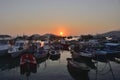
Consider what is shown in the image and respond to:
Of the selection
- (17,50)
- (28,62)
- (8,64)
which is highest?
(17,50)

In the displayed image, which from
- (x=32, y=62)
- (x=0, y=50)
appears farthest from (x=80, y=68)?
(x=0, y=50)

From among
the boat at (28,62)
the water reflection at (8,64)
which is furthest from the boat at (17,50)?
the boat at (28,62)

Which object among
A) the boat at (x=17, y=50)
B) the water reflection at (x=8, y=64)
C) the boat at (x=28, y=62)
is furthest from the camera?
the boat at (x=17, y=50)

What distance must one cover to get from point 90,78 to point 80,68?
1797 mm

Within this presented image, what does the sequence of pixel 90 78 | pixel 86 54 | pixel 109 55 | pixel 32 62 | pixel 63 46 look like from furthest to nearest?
pixel 63 46 < pixel 109 55 < pixel 86 54 < pixel 90 78 < pixel 32 62

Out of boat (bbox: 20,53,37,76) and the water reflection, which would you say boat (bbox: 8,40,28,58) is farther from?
boat (bbox: 20,53,37,76)

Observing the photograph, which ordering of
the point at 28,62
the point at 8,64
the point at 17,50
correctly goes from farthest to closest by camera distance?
1. the point at 17,50
2. the point at 8,64
3. the point at 28,62

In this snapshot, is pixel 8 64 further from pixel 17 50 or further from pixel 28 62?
pixel 28 62

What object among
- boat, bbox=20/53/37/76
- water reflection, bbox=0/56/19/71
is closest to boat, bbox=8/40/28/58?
water reflection, bbox=0/56/19/71

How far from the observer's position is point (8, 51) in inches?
2029

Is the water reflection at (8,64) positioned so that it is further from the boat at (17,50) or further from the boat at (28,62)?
the boat at (28,62)

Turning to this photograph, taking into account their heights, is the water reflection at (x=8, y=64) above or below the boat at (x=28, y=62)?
below

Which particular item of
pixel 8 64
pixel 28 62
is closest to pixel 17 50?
pixel 8 64

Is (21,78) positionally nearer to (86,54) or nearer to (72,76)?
(72,76)
